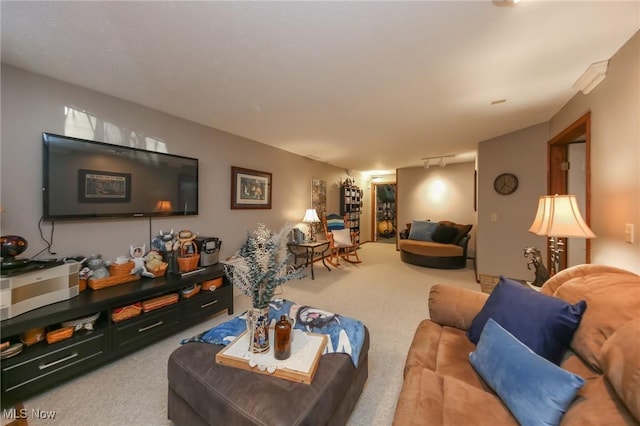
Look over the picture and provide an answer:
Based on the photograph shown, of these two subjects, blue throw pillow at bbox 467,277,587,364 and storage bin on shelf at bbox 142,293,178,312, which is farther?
storage bin on shelf at bbox 142,293,178,312

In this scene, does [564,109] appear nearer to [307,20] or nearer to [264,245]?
[307,20]

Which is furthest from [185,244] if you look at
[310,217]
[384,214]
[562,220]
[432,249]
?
[384,214]

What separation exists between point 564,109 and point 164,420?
4.52m

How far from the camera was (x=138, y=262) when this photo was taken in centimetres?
240

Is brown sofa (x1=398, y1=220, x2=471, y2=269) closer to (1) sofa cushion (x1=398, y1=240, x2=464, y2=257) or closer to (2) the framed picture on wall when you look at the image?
(1) sofa cushion (x1=398, y1=240, x2=464, y2=257)

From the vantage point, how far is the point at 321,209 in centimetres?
561

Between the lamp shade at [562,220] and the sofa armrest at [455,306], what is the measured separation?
66 centimetres

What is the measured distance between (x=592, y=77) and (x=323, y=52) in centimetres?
218

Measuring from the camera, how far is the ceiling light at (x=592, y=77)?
182 centimetres

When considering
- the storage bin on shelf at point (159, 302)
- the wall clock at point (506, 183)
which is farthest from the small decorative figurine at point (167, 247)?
the wall clock at point (506, 183)

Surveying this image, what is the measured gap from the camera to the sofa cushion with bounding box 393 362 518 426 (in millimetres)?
923

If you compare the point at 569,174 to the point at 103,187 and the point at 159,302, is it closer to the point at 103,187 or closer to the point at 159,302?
the point at 159,302

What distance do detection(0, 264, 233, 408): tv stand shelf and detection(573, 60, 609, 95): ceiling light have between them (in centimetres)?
385

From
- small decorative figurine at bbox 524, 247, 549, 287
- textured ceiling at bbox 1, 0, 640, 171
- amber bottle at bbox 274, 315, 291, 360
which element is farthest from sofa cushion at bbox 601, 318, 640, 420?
textured ceiling at bbox 1, 0, 640, 171
